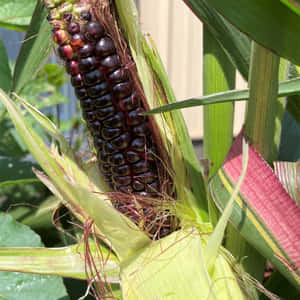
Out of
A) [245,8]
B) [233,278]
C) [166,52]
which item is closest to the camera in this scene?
[245,8]

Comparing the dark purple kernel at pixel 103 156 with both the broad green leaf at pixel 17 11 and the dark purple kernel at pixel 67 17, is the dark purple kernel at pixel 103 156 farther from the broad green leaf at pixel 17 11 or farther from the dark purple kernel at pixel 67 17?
the broad green leaf at pixel 17 11

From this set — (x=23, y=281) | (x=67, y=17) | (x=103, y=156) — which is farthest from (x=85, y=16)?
(x=23, y=281)

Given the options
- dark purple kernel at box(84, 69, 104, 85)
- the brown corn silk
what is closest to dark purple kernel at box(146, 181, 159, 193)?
the brown corn silk

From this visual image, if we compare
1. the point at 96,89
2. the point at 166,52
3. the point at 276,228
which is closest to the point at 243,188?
the point at 276,228

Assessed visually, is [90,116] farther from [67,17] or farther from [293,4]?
[293,4]

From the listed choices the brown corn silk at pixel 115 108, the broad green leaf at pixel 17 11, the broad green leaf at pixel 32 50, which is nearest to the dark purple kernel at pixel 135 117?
the brown corn silk at pixel 115 108

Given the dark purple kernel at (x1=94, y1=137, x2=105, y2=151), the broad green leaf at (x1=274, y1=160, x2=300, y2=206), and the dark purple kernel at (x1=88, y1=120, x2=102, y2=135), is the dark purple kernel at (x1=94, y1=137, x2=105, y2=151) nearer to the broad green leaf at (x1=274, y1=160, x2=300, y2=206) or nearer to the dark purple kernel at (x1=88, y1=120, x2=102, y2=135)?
the dark purple kernel at (x1=88, y1=120, x2=102, y2=135)

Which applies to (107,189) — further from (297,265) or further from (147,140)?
(297,265)
